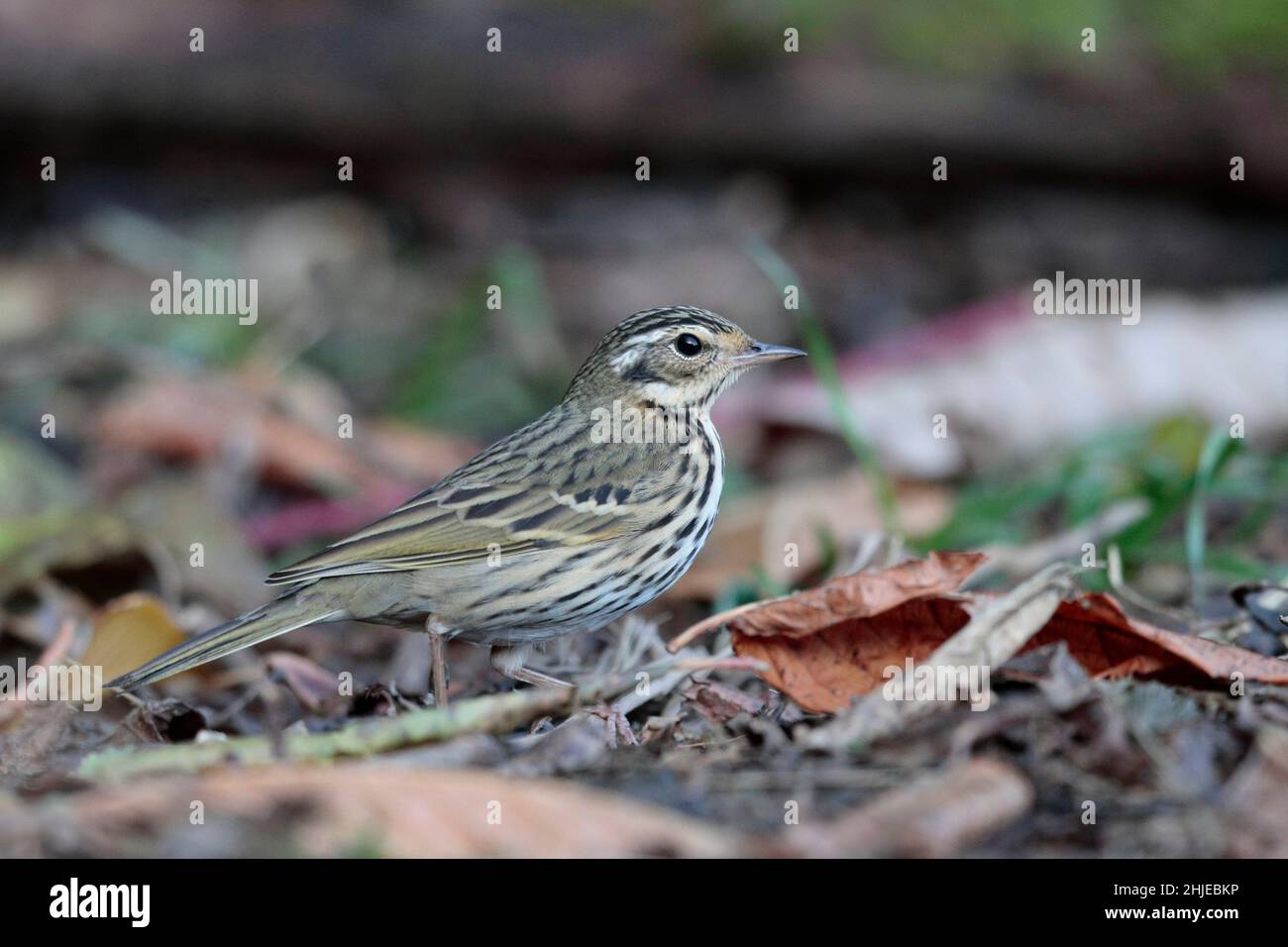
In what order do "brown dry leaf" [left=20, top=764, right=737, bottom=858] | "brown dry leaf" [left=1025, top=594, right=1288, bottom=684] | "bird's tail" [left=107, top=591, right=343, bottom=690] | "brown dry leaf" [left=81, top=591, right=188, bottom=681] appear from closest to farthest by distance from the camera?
"brown dry leaf" [left=20, top=764, right=737, bottom=858] → "brown dry leaf" [left=1025, top=594, right=1288, bottom=684] → "bird's tail" [left=107, top=591, right=343, bottom=690] → "brown dry leaf" [left=81, top=591, right=188, bottom=681]

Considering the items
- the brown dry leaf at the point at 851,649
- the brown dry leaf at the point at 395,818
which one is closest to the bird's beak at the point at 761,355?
the brown dry leaf at the point at 851,649

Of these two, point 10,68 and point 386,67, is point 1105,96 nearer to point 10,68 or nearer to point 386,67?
point 386,67

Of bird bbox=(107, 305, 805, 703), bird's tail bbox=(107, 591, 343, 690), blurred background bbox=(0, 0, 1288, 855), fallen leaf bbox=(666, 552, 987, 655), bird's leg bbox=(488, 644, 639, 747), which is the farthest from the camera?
blurred background bbox=(0, 0, 1288, 855)

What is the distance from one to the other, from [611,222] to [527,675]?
8223mm

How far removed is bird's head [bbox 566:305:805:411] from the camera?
646cm

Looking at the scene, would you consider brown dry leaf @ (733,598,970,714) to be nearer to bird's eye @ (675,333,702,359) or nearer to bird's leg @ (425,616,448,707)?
bird's leg @ (425,616,448,707)

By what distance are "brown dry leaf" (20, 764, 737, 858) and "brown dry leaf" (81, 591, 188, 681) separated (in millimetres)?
1995

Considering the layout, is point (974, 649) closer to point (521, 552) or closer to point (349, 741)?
point (349, 741)

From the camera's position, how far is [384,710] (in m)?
5.37

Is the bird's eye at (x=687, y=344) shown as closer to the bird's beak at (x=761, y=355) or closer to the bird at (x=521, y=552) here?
the bird at (x=521, y=552)

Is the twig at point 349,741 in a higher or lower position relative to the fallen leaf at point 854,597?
lower

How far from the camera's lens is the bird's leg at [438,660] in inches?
207

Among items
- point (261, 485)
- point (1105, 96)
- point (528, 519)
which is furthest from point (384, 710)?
point (1105, 96)

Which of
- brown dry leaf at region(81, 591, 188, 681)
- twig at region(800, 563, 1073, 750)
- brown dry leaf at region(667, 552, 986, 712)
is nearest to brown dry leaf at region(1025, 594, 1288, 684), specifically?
twig at region(800, 563, 1073, 750)
